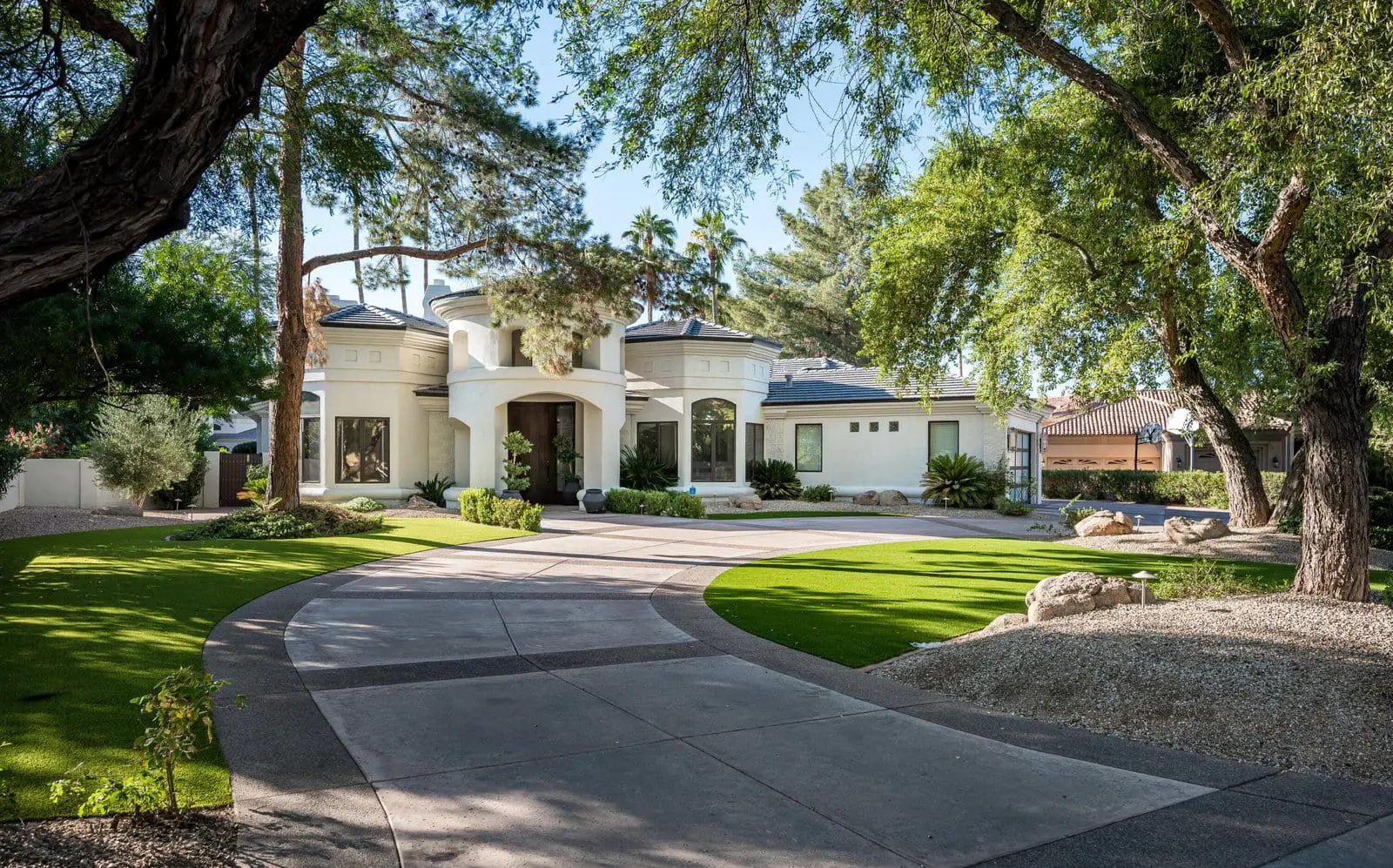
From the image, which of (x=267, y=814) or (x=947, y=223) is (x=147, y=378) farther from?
(x=947, y=223)

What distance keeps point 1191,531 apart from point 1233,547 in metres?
0.86

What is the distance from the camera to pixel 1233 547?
15.0 m

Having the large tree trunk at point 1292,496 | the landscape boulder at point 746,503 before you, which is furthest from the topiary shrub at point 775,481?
the large tree trunk at point 1292,496

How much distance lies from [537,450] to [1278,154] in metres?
21.1

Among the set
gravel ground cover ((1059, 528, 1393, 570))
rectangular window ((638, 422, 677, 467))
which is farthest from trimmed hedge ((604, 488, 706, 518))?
gravel ground cover ((1059, 528, 1393, 570))

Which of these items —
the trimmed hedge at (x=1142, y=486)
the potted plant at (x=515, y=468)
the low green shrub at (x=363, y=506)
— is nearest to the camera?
the low green shrub at (x=363, y=506)

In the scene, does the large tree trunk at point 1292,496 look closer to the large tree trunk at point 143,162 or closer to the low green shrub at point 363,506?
the large tree trunk at point 143,162

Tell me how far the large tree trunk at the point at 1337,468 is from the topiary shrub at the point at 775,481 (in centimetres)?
1903

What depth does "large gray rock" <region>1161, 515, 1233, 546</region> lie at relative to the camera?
51.2ft

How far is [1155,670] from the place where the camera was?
6.22m

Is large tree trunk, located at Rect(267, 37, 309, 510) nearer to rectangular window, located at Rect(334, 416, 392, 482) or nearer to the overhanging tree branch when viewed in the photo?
rectangular window, located at Rect(334, 416, 392, 482)

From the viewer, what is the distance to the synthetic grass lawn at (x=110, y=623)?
4633mm

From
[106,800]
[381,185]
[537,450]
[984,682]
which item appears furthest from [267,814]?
[537,450]

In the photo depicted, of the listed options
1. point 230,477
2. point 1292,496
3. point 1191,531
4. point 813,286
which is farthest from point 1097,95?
point 813,286
